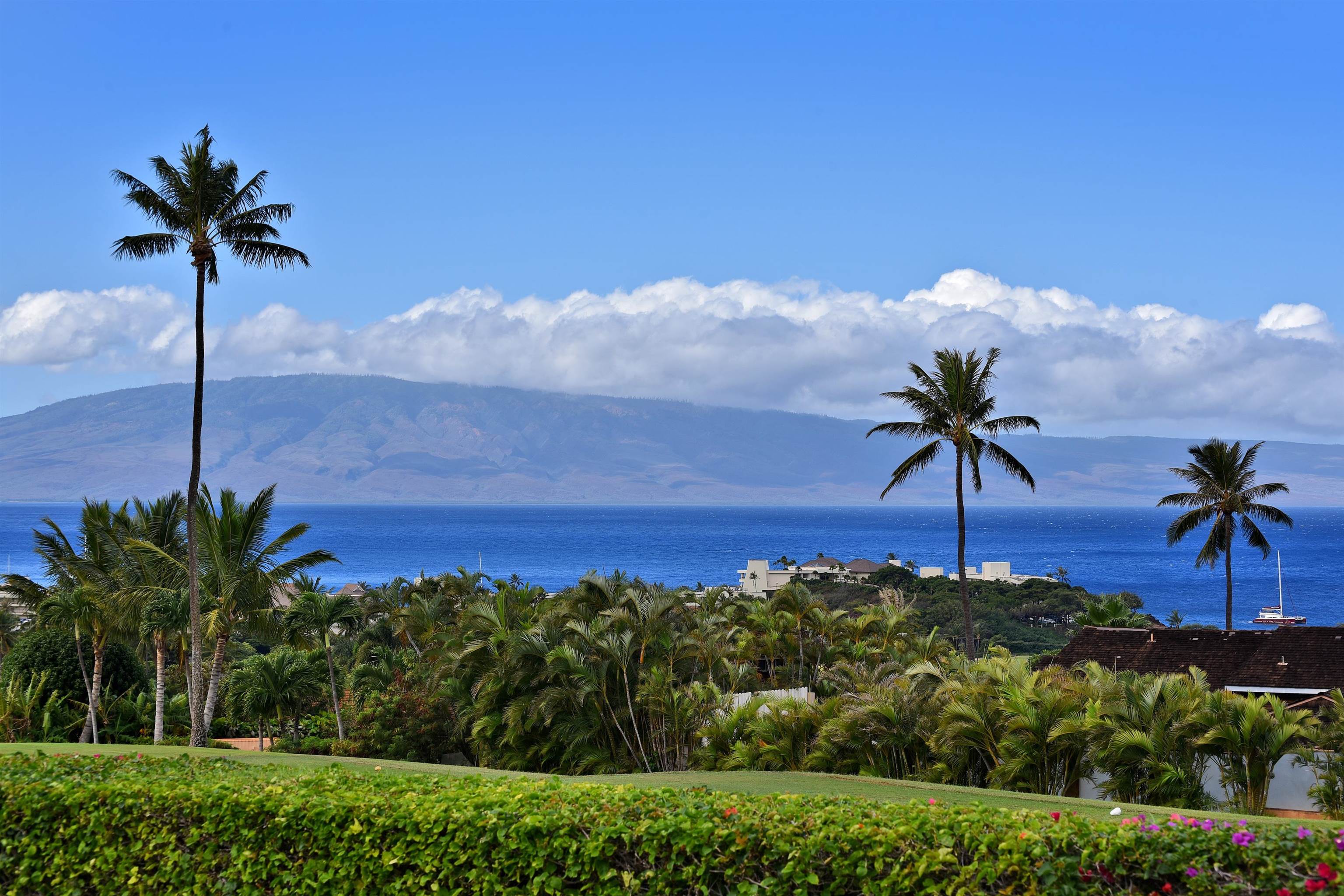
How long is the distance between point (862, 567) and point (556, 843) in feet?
377

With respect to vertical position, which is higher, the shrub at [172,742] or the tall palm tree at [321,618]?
the tall palm tree at [321,618]

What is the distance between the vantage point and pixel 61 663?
33438mm

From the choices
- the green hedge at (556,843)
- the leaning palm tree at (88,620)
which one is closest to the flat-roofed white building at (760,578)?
the leaning palm tree at (88,620)

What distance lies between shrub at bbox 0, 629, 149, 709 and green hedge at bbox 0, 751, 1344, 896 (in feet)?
86.9

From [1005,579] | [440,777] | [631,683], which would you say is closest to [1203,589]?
[1005,579]

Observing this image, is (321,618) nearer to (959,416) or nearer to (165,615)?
(165,615)

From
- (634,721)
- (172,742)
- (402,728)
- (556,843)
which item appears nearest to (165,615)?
(172,742)

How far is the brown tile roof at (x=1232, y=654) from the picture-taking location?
26.9 meters

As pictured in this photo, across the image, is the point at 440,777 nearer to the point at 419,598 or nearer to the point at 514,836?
the point at 514,836

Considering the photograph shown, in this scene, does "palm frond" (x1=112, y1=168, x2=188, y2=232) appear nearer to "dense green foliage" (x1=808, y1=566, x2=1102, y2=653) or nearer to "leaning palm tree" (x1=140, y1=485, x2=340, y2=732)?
"leaning palm tree" (x1=140, y1=485, x2=340, y2=732)

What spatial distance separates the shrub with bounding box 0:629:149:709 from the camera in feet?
108

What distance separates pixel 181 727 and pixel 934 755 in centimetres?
2638

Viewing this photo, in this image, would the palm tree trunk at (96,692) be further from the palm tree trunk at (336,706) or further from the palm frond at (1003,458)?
the palm frond at (1003,458)

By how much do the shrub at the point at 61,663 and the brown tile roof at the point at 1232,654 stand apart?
29.8 metres
